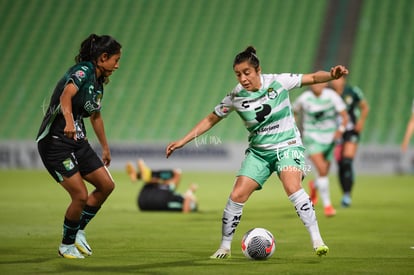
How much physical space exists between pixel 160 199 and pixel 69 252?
588 centimetres

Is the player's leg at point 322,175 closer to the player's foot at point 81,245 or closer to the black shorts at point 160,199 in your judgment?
the black shorts at point 160,199

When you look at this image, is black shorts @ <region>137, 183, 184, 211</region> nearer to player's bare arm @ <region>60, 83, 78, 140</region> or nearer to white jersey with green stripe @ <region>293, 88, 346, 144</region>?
white jersey with green stripe @ <region>293, 88, 346, 144</region>

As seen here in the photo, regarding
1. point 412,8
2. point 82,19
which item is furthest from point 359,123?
point 82,19

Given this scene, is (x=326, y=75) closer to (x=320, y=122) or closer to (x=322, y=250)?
(x=322, y=250)

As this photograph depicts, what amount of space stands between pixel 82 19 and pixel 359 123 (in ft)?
59.7

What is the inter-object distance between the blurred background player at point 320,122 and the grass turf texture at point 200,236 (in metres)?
0.96

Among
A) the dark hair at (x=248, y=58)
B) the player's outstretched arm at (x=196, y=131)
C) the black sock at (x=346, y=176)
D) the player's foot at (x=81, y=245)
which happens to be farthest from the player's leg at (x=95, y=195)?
the black sock at (x=346, y=176)

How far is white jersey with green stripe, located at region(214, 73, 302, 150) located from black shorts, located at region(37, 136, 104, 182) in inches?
60.6

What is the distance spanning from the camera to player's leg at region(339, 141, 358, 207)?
14.8 meters

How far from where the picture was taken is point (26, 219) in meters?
12.2

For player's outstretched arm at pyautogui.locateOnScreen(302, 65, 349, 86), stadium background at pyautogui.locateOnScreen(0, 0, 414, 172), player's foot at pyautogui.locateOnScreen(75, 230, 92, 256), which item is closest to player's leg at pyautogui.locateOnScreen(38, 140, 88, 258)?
player's foot at pyautogui.locateOnScreen(75, 230, 92, 256)

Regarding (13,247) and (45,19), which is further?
(45,19)

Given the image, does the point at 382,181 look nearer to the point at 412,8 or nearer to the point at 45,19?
the point at 412,8

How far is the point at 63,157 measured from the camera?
7832 mm
